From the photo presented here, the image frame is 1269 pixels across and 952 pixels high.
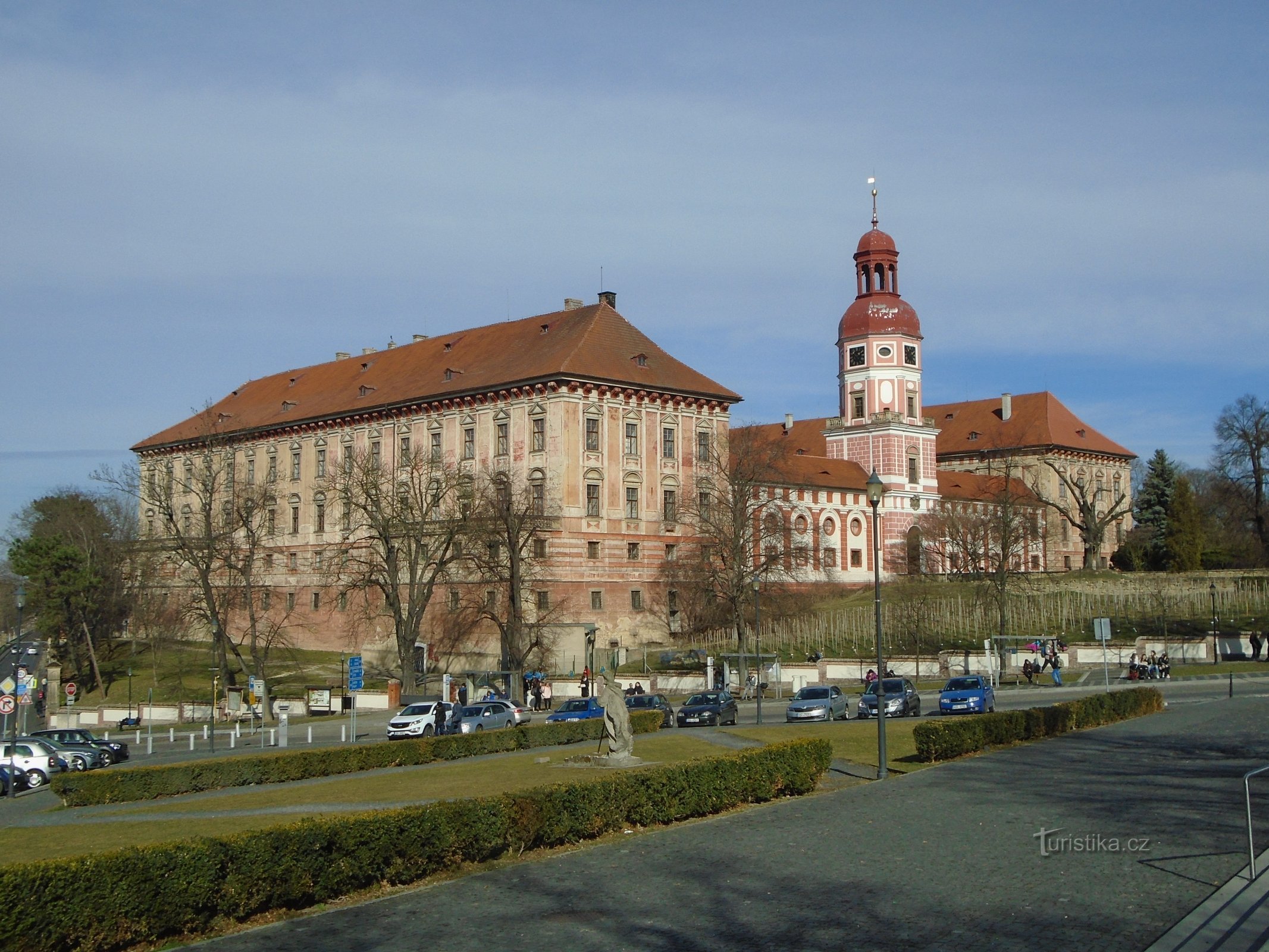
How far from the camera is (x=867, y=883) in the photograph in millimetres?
15836

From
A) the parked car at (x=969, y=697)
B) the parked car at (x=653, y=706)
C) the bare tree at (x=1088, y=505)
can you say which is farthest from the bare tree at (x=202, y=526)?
the bare tree at (x=1088, y=505)

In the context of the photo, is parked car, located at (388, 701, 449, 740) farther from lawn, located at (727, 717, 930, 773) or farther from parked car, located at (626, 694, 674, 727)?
lawn, located at (727, 717, 930, 773)

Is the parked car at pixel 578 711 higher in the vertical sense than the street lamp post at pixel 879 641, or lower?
lower

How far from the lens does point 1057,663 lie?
62.4 m

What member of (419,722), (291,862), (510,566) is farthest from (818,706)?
(291,862)

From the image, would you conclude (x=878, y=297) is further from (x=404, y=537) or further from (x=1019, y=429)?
(x=404, y=537)

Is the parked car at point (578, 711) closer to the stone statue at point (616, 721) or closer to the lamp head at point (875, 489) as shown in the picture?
the stone statue at point (616, 721)

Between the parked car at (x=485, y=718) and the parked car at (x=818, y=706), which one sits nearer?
the parked car at (x=818, y=706)

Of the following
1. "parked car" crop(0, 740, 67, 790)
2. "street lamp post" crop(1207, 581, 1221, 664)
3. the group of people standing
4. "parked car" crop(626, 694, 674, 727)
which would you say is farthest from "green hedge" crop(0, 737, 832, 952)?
"street lamp post" crop(1207, 581, 1221, 664)

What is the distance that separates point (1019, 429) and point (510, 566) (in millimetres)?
70341

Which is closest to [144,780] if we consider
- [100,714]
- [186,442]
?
[100,714]

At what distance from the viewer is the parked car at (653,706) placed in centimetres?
4681

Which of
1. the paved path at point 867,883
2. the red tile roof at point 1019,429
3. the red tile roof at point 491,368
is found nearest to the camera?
the paved path at point 867,883

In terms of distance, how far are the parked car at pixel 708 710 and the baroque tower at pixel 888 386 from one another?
58.1m
